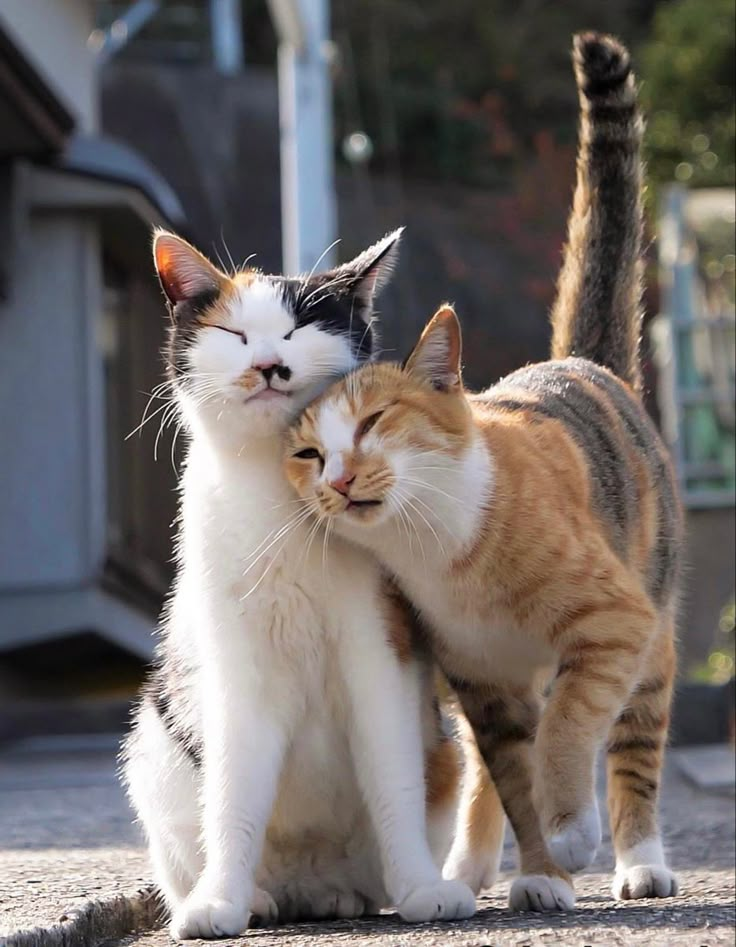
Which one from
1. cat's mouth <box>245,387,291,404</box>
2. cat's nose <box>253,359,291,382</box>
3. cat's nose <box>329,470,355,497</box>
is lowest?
cat's nose <box>329,470,355,497</box>

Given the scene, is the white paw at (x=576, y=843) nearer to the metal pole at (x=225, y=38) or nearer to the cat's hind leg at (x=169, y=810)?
the cat's hind leg at (x=169, y=810)

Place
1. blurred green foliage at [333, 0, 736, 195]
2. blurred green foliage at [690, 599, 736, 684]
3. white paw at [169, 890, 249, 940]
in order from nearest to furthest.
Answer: white paw at [169, 890, 249, 940] < blurred green foliage at [690, 599, 736, 684] < blurred green foliage at [333, 0, 736, 195]

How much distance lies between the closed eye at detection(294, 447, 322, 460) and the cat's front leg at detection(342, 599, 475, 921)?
28 cm

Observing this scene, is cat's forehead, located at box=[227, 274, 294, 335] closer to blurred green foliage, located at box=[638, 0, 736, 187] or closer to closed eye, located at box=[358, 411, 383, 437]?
closed eye, located at box=[358, 411, 383, 437]

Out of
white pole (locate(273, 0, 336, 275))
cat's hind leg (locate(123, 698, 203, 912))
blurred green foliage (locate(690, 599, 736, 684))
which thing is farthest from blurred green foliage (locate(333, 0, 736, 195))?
cat's hind leg (locate(123, 698, 203, 912))

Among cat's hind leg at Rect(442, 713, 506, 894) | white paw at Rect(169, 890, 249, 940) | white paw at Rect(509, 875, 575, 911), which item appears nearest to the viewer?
white paw at Rect(169, 890, 249, 940)

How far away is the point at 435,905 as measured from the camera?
2727 mm

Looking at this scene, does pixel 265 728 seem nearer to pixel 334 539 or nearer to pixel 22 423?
pixel 334 539

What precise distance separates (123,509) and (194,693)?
320 inches

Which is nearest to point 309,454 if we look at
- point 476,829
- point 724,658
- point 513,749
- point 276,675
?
point 276,675

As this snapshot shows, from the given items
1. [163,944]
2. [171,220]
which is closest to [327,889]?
[163,944]

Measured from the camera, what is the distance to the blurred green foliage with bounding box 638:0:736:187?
13.7m

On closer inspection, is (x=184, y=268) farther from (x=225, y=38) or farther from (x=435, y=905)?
(x=225, y=38)

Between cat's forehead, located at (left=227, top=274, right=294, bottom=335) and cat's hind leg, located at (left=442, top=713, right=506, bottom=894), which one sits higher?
cat's forehead, located at (left=227, top=274, right=294, bottom=335)
